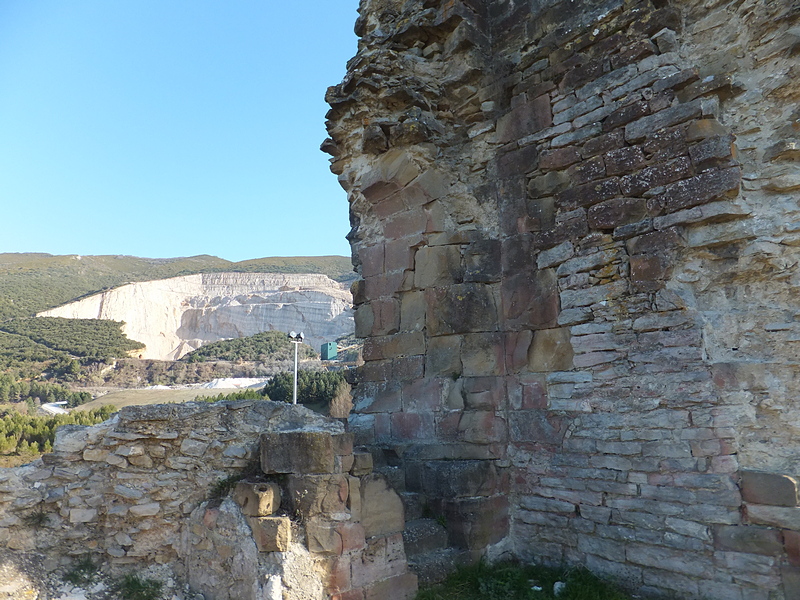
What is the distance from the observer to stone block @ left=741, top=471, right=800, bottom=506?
331cm

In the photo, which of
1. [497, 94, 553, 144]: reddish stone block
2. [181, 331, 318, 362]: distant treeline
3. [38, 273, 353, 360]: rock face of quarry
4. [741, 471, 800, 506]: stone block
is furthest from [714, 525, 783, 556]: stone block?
[38, 273, 353, 360]: rock face of quarry

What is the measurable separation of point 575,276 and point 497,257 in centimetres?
76

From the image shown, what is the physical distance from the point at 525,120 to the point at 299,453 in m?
3.41

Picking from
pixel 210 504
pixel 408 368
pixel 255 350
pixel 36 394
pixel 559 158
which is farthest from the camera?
pixel 255 350

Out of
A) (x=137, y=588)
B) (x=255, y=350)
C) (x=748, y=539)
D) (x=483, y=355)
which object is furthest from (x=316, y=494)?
(x=255, y=350)

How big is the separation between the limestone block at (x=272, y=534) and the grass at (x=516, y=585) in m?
1.13

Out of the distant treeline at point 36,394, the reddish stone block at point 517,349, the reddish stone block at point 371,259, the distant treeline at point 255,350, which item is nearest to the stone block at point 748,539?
the reddish stone block at point 517,349

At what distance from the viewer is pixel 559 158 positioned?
4.74m

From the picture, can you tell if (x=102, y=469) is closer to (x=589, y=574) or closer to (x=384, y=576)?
(x=384, y=576)

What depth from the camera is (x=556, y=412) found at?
14.6 ft

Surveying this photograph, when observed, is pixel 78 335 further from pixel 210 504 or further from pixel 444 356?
pixel 210 504

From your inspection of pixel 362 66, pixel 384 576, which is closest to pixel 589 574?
pixel 384 576

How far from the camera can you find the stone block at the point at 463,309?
16.0ft

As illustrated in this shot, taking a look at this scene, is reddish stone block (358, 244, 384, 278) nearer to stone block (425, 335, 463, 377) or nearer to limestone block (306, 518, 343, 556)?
stone block (425, 335, 463, 377)
